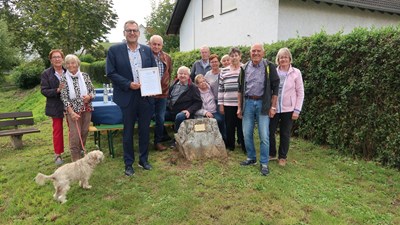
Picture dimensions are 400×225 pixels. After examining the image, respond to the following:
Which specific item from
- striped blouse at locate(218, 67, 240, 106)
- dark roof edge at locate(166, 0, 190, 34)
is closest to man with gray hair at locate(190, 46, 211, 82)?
striped blouse at locate(218, 67, 240, 106)

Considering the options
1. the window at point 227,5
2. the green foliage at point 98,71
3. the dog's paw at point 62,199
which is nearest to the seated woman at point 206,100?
the dog's paw at point 62,199

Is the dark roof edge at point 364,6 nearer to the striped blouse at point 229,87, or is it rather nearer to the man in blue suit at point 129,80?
the striped blouse at point 229,87

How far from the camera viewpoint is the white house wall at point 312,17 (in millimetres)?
11070

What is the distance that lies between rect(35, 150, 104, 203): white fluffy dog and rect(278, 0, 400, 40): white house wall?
8.61m

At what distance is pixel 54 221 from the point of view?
3861 millimetres

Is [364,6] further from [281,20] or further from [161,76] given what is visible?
[161,76]

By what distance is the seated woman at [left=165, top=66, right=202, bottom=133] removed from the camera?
605 cm

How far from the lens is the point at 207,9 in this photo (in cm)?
1565

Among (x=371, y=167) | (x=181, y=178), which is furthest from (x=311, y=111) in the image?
(x=181, y=178)

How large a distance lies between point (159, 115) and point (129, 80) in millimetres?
1553

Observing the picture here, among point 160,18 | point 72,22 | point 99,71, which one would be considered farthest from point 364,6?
point 160,18

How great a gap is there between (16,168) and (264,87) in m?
4.68

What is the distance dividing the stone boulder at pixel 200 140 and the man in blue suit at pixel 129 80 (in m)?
0.82

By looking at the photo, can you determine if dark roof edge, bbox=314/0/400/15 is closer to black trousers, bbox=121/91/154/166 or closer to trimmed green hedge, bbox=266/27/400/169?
trimmed green hedge, bbox=266/27/400/169
